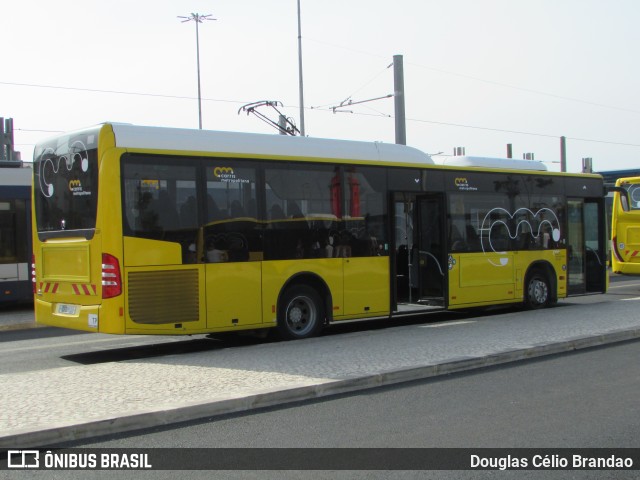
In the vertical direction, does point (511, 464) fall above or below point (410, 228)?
below

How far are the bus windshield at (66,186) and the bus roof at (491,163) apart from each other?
7176 millimetres

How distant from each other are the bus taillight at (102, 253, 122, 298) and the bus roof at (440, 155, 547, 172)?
7.27 m

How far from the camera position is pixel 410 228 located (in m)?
14.3

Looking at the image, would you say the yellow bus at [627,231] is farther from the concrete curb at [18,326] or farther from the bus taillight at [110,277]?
the bus taillight at [110,277]

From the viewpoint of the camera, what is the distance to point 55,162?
10758 mm

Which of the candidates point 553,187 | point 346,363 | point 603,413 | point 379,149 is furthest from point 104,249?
point 553,187

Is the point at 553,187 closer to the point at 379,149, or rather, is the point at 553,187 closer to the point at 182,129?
the point at 379,149

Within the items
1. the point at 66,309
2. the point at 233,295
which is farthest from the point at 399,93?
the point at 66,309

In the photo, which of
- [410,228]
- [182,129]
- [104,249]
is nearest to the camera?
[104,249]

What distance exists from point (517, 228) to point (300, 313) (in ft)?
19.1

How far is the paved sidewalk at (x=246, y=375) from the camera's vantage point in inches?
254

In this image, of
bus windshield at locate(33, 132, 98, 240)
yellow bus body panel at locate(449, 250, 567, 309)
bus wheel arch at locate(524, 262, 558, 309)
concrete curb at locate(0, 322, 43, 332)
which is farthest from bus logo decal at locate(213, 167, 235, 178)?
bus wheel arch at locate(524, 262, 558, 309)

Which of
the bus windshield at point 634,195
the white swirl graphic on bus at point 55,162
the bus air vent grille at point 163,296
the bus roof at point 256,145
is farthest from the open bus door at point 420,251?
the bus windshield at point 634,195

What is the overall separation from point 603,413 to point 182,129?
6.78 meters
